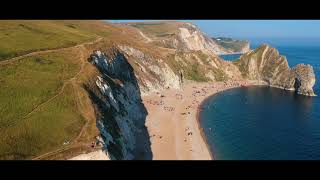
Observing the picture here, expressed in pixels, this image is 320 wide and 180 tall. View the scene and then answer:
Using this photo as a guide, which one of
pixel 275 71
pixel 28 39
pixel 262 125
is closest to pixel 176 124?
pixel 262 125

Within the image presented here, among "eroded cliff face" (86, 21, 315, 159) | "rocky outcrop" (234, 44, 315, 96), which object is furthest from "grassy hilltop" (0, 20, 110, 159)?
"rocky outcrop" (234, 44, 315, 96)

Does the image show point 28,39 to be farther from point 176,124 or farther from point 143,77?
point 143,77

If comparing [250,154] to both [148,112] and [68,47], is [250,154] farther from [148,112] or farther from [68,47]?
[68,47]

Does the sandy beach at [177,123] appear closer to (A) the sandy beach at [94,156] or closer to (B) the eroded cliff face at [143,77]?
(B) the eroded cliff face at [143,77]

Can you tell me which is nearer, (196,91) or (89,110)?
(89,110)
